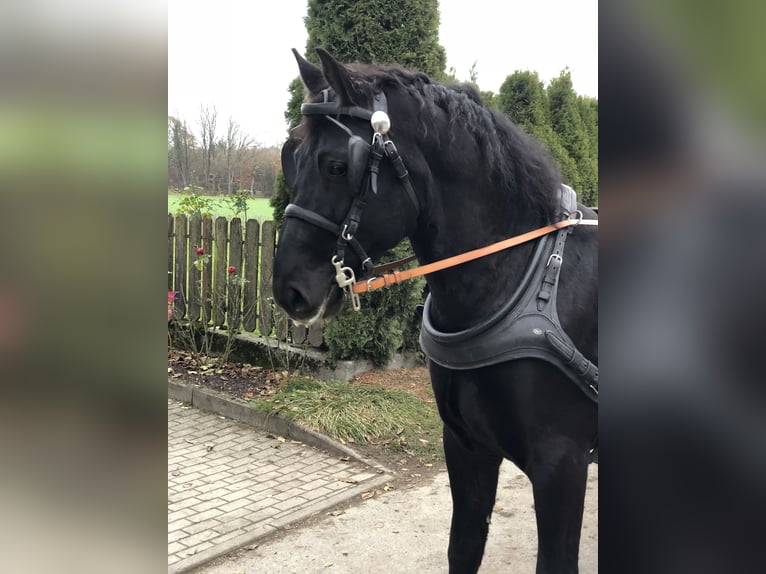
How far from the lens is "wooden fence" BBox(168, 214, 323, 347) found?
6551 mm

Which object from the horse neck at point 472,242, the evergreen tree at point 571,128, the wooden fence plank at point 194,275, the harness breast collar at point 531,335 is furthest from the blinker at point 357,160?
the evergreen tree at point 571,128

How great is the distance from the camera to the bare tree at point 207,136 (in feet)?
22.9

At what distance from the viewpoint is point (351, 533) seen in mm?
3758

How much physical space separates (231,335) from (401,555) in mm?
3760

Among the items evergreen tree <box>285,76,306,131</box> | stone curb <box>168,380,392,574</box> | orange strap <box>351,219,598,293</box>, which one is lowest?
stone curb <box>168,380,392,574</box>

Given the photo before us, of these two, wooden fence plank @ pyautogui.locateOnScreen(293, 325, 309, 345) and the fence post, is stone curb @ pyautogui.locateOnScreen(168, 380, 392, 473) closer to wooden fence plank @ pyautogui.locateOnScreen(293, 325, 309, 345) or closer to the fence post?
wooden fence plank @ pyautogui.locateOnScreen(293, 325, 309, 345)

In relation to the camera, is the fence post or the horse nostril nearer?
the horse nostril

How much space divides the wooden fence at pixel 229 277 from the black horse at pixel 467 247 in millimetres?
4170

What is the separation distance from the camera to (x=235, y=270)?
271 inches

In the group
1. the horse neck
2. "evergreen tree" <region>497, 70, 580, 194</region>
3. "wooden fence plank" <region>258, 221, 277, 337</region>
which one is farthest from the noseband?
"evergreen tree" <region>497, 70, 580, 194</region>

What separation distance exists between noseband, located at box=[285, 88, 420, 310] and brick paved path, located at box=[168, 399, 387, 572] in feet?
7.13

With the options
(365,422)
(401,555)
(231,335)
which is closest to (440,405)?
(401,555)
